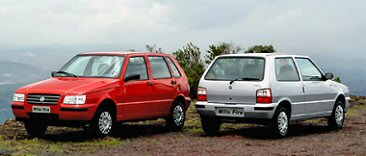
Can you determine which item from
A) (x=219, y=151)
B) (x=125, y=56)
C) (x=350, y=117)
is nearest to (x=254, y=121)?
(x=219, y=151)

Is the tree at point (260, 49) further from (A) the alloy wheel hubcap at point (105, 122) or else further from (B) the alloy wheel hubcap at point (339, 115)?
(A) the alloy wheel hubcap at point (105, 122)

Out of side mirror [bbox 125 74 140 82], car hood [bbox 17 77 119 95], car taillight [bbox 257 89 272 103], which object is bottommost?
car taillight [bbox 257 89 272 103]

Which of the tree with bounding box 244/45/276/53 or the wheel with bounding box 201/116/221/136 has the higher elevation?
the tree with bounding box 244/45/276/53

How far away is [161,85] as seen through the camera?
15164 millimetres

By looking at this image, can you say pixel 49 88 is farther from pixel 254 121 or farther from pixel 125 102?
pixel 254 121

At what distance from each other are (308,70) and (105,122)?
4.69 m

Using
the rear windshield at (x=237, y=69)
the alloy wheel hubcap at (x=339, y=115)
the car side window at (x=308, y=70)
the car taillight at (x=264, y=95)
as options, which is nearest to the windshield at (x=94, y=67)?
the rear windshield at (x=237, y=69)

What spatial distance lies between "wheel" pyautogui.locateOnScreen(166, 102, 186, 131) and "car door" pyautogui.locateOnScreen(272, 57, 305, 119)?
2.66 meters

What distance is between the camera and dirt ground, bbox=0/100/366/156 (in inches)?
468

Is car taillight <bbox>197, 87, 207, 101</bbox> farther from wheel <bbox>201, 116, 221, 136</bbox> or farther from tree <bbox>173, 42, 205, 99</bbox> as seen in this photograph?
tree <bbox>173, 42, 205, 99</bbox>

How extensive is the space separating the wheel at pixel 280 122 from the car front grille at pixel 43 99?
13.4ft

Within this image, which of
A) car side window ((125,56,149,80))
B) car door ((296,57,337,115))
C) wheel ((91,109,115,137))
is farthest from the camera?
car door ((296,57,337,115))

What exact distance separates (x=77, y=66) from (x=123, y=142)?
2159 millimetres

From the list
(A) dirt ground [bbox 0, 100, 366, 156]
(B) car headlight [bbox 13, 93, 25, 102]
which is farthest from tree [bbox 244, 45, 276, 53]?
(B) car headlight [bbox 13, 93, 25, 102]
